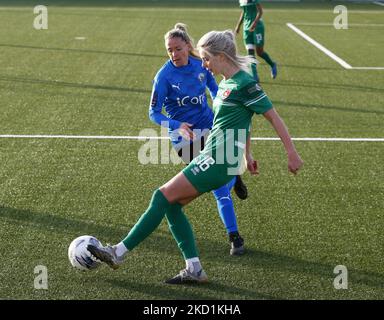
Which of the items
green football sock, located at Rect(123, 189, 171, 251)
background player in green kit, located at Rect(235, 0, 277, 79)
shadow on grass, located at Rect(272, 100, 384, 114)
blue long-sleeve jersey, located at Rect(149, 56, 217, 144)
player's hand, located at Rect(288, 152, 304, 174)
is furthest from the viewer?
background player in green kit, located at Rect(235, 0, 277, 79)

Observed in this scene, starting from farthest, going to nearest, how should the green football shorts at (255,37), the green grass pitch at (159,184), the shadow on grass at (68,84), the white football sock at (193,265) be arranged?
1. the green football shorts at (255,37)
2. the shadow on grass at (68,84)
3. the green grass pitch at (159,184)
4. the white football sock at (193,265)

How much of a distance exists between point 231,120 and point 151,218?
0.96 meters

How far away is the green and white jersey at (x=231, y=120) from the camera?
16.2 feet

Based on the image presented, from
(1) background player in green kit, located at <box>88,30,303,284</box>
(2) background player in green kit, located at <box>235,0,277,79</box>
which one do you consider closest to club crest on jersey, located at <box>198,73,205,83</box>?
(1) background player in green kit, located at <box>88,30,303,284</box>

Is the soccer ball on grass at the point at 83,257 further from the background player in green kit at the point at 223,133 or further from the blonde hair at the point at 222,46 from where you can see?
the blonde hair at the point at 222,46

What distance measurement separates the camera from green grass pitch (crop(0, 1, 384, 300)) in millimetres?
5469

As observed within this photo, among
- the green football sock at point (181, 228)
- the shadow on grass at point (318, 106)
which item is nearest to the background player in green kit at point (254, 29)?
the shadow on grass at point (318, 106)

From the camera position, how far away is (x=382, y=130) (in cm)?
1030

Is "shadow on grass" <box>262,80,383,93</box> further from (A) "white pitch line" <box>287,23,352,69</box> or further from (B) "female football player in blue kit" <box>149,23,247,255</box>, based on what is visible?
(B) "female football player in blue kit" <box>149,23,247,255</box>

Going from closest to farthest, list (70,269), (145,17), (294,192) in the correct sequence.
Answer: (70,269) → (294,192) → (145,17)

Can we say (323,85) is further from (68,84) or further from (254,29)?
(68,84)
